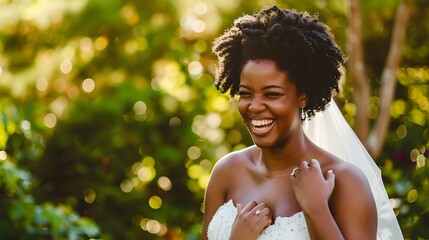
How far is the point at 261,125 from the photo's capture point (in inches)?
144

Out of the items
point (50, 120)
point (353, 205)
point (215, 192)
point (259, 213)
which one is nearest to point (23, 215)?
point (215, 192)

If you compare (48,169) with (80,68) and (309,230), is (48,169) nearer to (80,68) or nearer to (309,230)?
(80,68)

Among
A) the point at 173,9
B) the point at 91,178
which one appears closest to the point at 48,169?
the point at 91,178

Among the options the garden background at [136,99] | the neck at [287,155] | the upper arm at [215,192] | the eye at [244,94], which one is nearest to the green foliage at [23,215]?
the garden background at [136,99]

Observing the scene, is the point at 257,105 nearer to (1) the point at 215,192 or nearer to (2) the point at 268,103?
(2) the point at 268,103

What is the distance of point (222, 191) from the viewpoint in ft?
13.6

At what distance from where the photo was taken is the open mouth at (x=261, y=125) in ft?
12.0

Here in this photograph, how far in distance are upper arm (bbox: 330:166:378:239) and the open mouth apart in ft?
1.06

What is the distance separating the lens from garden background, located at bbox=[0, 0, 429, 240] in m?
8.70

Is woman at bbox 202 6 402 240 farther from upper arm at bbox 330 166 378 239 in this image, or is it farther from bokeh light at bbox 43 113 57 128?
bokeh light at bbox 43 113 57 128

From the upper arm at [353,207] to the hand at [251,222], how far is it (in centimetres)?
29

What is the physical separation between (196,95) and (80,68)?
123cm

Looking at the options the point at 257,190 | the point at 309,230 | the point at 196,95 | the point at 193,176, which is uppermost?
the point at 196,95

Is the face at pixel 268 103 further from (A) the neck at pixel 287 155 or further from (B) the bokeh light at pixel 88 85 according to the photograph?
(B) the bokeh light at pixel 88 85
